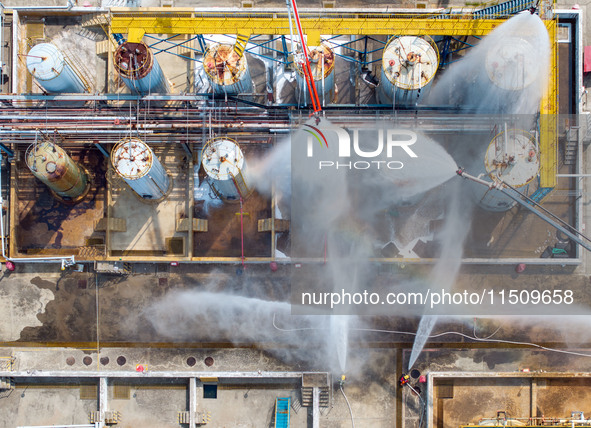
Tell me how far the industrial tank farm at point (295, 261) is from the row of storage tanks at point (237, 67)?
100cm

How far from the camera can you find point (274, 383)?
1302 inches

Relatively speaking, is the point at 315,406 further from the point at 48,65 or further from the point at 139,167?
the point at 48,65

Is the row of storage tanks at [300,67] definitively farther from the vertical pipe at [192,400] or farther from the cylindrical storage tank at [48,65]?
the vertical pipe at [192,400]

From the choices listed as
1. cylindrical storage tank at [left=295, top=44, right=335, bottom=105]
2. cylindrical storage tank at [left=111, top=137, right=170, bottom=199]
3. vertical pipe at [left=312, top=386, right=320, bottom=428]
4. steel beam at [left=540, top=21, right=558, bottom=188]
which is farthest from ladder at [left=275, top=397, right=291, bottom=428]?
steel beam at [left=540, top=21, right=558, bottom=188]

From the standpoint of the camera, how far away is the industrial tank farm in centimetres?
3225

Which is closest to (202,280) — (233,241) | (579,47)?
(233,241)

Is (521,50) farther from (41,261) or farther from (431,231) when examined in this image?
(41,261)

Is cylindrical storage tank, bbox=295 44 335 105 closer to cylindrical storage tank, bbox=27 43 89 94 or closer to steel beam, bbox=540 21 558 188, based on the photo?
steel beam, bbox=540 21 558 188

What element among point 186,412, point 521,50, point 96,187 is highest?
point 521,50

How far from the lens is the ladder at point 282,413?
107 feet

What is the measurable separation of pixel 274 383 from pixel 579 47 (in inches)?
1263

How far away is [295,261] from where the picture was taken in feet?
108

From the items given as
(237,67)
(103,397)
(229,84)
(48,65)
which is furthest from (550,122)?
(103,397)

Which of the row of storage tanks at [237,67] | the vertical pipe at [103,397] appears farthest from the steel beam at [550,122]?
the vertical pipe at [103,397]
